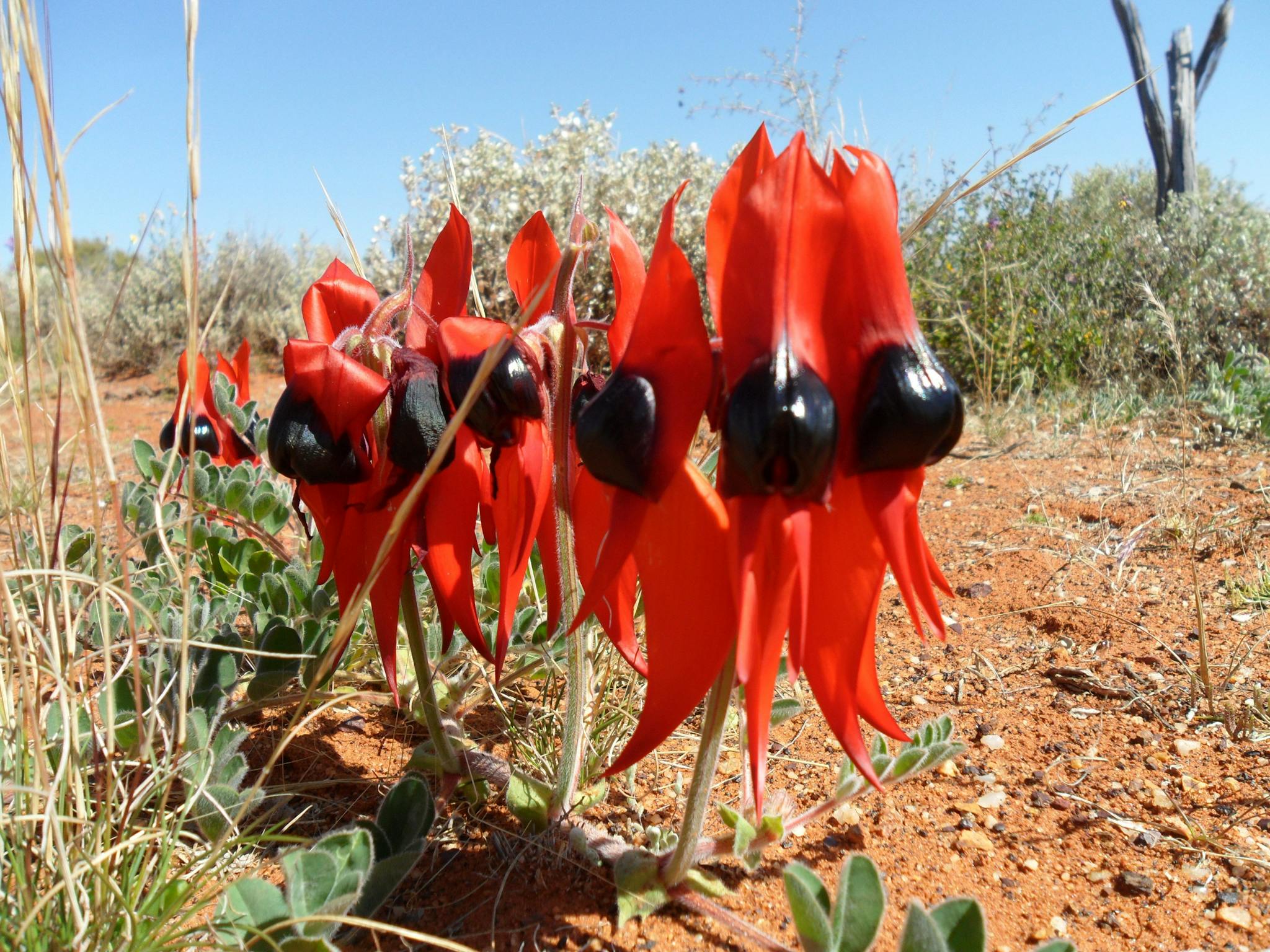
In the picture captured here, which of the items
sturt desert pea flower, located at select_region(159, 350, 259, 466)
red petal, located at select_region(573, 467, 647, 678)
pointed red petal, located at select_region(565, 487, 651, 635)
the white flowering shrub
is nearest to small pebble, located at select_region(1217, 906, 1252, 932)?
red petal, located at select_region(573, 467, 647, 678)

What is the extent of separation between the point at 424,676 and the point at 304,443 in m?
0.30

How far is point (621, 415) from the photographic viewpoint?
0.71m

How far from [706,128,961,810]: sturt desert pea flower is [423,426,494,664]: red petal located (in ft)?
1.11

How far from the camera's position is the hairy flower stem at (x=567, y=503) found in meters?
0.92

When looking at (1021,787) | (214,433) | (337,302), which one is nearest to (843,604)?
(337,302)

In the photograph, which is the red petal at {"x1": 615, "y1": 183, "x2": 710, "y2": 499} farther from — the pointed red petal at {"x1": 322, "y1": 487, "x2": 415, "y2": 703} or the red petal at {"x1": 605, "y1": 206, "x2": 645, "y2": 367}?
the pointed red petal at {"x1": 322, "y1": 487, "x2": 415, "y2": 703}

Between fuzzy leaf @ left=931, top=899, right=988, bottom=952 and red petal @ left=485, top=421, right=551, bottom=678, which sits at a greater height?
red petal @ left=485, top=421, right=551, bottom=678

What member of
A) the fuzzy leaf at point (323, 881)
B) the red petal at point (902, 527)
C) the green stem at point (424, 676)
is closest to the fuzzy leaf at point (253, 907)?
the fuzzy leaf at point (323, 881)

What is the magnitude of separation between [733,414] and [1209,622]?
5.08 ft

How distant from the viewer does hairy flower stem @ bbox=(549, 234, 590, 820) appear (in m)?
0.92

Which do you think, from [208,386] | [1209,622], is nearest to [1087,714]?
[1209,622]

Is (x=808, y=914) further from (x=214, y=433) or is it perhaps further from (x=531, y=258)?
(x=214, y=433)

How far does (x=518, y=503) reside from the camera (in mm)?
972

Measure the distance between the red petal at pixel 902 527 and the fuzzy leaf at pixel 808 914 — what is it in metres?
0.24
